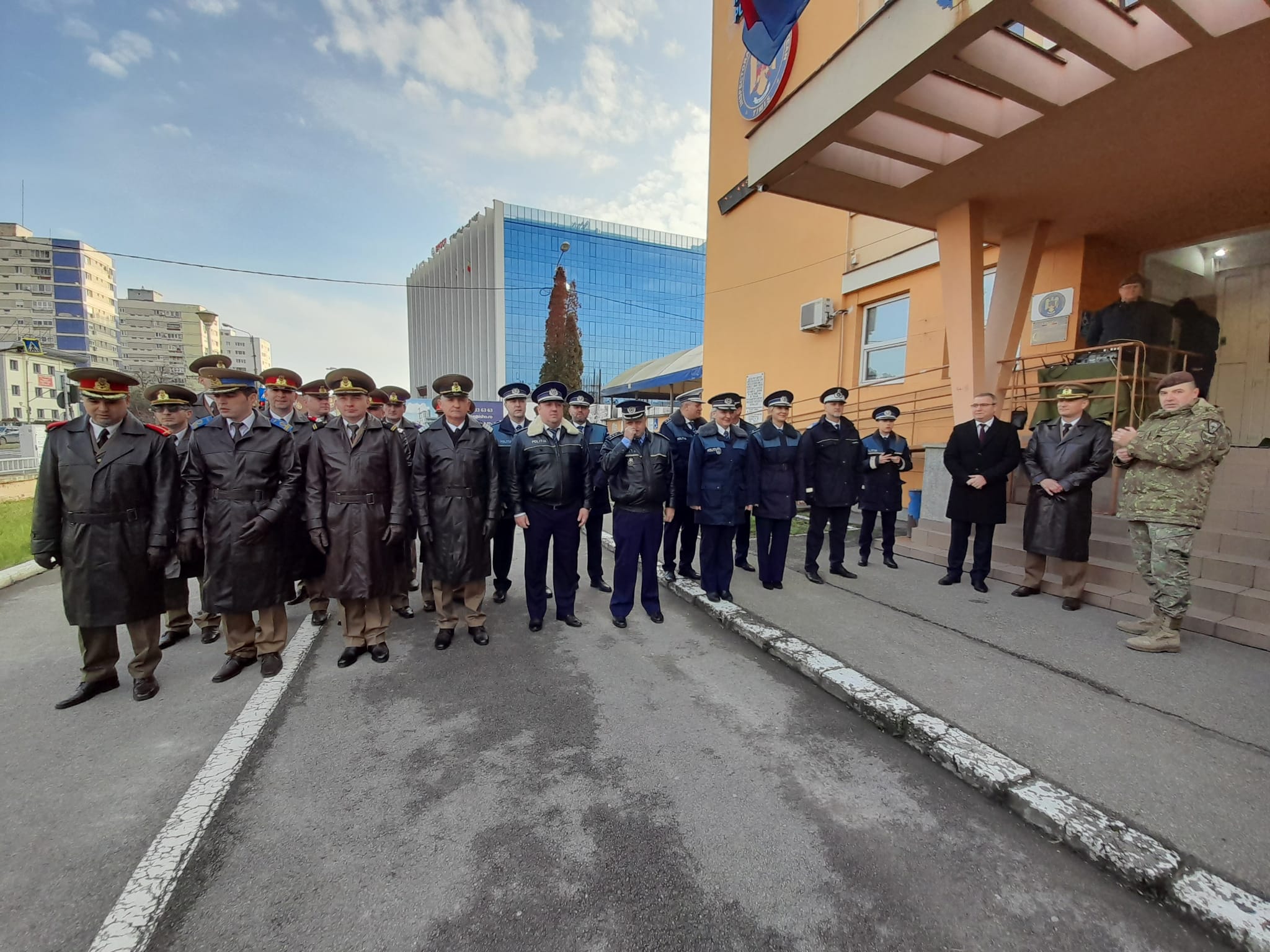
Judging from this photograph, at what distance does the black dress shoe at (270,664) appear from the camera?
145 inches

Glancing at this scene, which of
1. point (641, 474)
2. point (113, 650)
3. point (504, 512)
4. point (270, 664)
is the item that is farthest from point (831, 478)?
point (113, 650)

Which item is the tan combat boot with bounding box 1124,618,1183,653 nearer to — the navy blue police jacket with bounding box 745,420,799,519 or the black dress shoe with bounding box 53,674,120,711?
the navy blue police jacket with bounding box 745,420,799,519

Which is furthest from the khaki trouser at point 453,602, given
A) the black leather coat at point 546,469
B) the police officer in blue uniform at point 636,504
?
the police officer in blue uniform at point 636,504

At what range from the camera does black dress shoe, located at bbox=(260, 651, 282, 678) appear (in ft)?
12.1

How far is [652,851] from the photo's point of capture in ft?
6.77

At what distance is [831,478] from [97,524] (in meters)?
6.19

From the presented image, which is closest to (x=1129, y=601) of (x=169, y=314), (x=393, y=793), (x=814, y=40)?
(x=393, y=793)

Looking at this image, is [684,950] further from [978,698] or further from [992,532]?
[992,532]

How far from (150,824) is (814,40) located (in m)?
13.5

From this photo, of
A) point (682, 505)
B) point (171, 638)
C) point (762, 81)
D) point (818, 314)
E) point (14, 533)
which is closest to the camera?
point (171, 638)

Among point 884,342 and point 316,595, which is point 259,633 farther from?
point 884,342

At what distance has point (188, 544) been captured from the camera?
3512mm

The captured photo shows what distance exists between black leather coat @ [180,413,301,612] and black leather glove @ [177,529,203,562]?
0.05 meters

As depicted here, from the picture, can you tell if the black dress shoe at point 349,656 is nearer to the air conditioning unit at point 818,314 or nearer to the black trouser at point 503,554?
the black trouser at point 503,554
